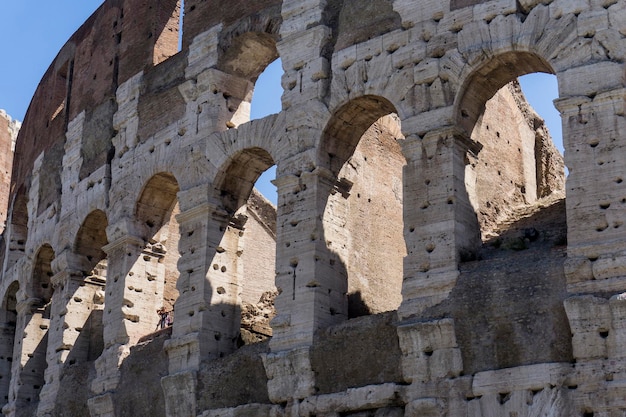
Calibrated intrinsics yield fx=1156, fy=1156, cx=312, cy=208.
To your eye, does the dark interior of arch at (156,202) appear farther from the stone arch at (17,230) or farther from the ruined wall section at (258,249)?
the stone arch at (17,230)

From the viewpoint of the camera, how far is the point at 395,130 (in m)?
16.8

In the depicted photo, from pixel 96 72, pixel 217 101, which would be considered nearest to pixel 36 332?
pixel 96 72

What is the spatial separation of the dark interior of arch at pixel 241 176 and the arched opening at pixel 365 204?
45.5 inches

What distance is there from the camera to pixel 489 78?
12.3 meters

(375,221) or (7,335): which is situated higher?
(375,221)

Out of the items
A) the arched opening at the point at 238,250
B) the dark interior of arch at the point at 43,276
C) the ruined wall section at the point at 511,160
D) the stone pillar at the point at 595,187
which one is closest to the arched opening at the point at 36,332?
the dark interior of arch at the point at 43,276

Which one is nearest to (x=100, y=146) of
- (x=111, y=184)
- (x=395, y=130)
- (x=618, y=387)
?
(x=111, y=184)

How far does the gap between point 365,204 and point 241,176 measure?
1874 millimetres

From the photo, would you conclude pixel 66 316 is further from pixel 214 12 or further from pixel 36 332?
pixel 214 12

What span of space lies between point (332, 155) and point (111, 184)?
14.6 ft

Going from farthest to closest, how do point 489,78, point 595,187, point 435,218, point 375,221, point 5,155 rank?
point 5,155 < point 375,221 < point 489,78 < point 435,218 < point 595,187

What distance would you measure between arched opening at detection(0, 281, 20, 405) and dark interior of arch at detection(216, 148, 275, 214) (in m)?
6.32

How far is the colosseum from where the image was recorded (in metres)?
10.9

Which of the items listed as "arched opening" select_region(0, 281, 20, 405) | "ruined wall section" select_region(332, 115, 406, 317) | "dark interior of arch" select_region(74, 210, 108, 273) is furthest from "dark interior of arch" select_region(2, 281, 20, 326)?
"ruined wall section" select_region(332, 115, 406, 317)
